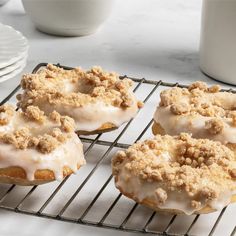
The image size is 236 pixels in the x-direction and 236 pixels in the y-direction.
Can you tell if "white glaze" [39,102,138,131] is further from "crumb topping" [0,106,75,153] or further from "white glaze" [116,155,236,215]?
"white glaze" [116,155,236,215]

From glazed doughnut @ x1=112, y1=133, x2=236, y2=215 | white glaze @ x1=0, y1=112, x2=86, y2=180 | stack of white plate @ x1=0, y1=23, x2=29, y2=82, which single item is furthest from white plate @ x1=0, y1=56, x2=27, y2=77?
glazed doughnut @ x1=112, y1=133, x2=236, y2=215

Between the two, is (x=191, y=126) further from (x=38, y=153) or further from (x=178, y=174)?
(x=38, y=153)

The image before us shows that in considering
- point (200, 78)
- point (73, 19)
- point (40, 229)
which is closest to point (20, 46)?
point (73, 19)

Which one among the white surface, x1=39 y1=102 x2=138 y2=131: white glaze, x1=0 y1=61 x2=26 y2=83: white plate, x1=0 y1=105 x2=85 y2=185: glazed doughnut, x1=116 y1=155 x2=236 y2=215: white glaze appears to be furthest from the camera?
the white surface

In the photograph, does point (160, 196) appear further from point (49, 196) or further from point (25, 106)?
point (25, 106)

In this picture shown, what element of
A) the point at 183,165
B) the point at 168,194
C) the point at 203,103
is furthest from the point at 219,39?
the point at 168,194

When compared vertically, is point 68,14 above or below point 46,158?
below

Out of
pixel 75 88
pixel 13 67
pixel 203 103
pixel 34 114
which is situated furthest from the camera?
pixel 13 67
